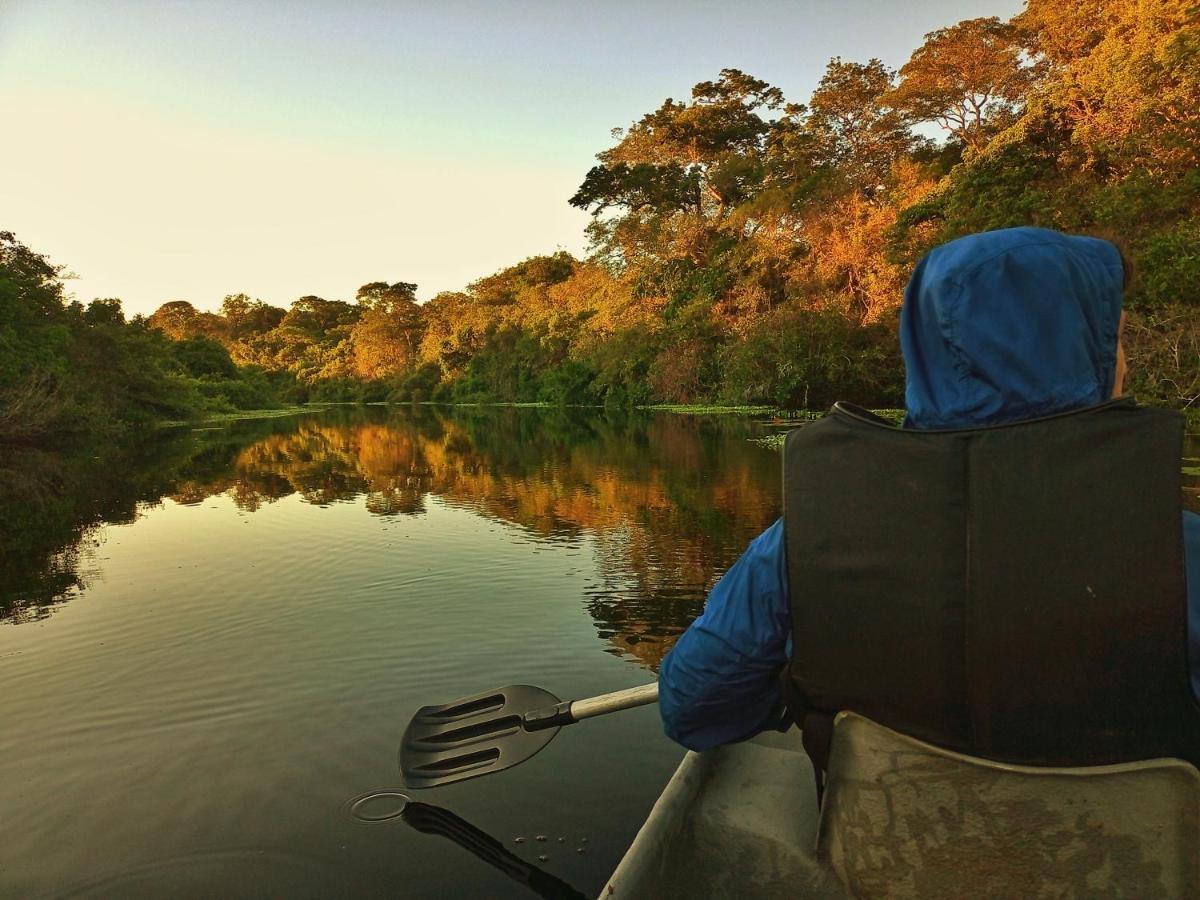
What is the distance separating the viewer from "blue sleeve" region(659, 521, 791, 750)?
4.05 feet

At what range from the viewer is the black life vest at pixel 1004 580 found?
1002 mm

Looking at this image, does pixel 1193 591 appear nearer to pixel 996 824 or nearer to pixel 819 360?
pixel 996 824

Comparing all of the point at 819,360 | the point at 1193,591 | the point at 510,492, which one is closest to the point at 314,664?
the point at 1193,591

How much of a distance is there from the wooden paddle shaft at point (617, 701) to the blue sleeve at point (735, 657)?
0.67 m

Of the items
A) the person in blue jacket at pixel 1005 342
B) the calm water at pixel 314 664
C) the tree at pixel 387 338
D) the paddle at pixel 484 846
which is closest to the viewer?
the person in blue jacket at pixel 1005 342

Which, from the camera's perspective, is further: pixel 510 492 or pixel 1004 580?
pixel 510 492

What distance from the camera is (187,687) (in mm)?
4223

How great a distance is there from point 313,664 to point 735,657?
388cm

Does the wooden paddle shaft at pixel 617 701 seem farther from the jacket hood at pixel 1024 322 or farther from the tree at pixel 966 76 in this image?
the tree at pixel 966 76

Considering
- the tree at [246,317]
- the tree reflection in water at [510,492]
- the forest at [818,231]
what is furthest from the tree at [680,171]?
the tree at [246,317]

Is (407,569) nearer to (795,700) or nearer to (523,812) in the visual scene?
(523,812)

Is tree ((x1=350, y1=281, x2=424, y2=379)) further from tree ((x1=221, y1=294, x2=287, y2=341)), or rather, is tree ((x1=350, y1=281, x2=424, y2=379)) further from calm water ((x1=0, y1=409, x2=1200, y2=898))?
calm water ((x1=0, y1=409, x2=1200, y2=898))

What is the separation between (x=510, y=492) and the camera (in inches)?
434

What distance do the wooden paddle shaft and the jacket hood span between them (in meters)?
1.36
